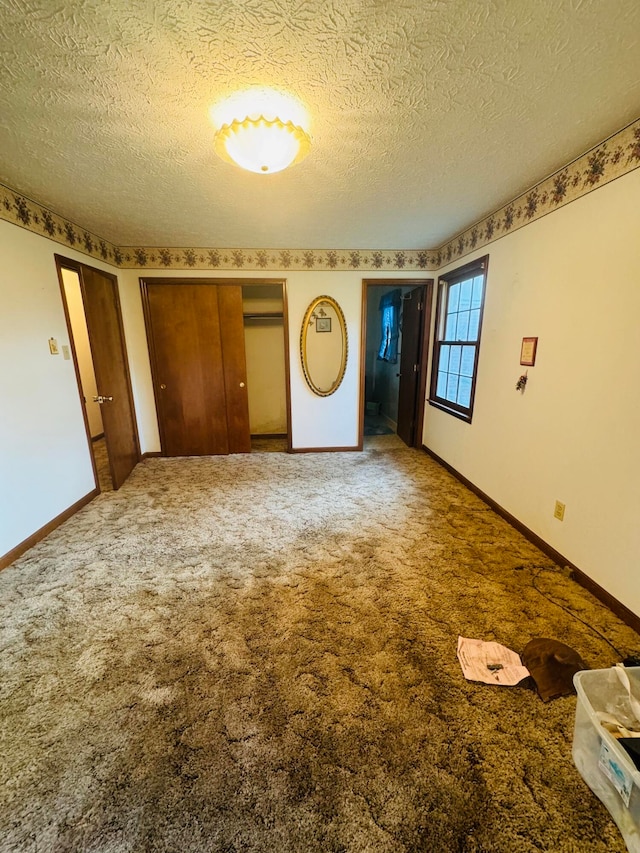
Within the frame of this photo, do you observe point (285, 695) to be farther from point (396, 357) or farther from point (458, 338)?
point (396, 357)

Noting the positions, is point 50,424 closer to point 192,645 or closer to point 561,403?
point 192,645

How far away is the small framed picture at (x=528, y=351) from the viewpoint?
231cm

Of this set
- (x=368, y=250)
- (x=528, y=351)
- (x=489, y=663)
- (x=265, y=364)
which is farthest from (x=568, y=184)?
(x=265, y=364)

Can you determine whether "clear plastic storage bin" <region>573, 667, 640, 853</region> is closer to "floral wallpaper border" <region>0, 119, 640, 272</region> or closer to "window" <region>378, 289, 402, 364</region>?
"floral wallpaper border" <region>0, 119, 640, 272</region>

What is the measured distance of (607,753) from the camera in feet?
3.12

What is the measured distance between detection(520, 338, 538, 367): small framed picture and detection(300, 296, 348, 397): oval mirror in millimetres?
2059

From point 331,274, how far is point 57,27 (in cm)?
299

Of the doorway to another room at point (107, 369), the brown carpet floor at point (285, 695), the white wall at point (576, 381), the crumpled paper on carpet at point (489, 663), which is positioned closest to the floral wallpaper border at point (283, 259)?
the doorway to another room at point (107, 369)

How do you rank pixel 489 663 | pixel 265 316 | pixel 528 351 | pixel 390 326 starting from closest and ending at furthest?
pixel 489 663 < pixel 528 351 < pixel 265 316 < pixel 390 326

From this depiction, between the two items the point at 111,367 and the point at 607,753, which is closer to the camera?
the point at 607,753

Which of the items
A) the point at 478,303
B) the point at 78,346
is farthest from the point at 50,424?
the point at 478,303

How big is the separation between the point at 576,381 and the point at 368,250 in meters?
2.71

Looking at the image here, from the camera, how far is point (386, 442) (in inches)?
185

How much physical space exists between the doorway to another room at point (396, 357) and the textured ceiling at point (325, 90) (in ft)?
5.53
